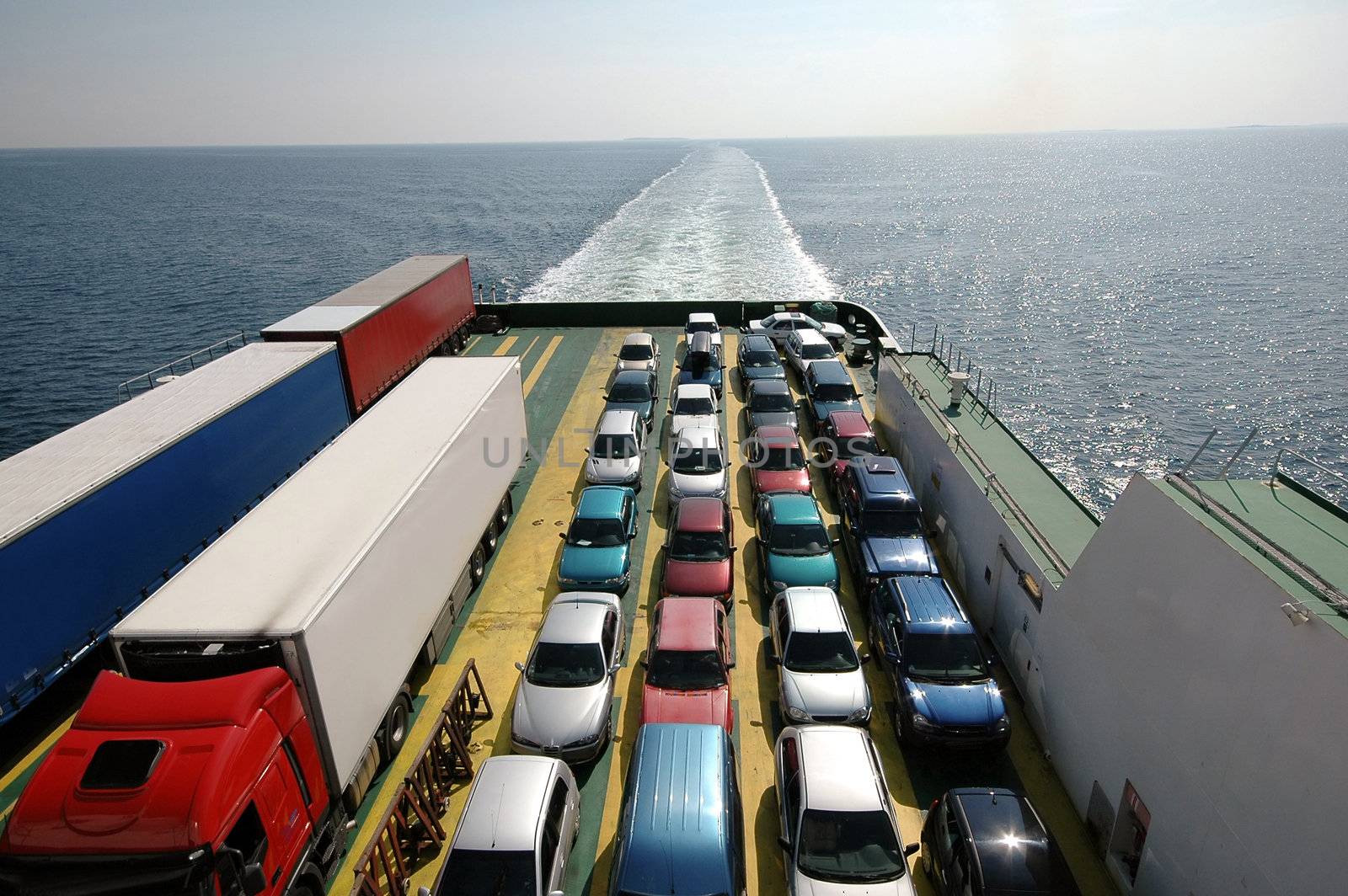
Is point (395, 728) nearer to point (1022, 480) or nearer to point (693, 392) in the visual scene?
point (1022, 480)

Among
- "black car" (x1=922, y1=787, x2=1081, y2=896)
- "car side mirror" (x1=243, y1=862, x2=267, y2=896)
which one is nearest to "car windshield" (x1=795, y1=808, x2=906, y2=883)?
"black car" (x1=922, y1=787, x2=1081, y2=896)

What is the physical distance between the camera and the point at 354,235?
8512cm

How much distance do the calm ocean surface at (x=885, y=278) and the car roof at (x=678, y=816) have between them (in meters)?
21.7

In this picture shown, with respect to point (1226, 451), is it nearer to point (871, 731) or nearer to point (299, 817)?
point (871, 731)

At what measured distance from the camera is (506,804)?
852 centimetres

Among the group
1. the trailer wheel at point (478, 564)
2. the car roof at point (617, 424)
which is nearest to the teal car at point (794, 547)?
the car roof at point (617, 424)

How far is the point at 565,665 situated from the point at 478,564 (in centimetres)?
426

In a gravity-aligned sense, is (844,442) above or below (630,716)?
above

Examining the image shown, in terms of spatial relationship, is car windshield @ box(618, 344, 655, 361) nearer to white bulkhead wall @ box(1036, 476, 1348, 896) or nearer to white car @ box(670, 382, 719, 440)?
white car @ box(670, 382, 719, 440)

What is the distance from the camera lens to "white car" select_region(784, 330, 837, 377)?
25.6 meters

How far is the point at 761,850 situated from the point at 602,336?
2359 cm

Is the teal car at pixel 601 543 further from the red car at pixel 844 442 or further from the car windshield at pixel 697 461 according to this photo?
the red car at pixel 844 442

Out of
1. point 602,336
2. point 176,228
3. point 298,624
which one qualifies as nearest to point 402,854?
point 298,624

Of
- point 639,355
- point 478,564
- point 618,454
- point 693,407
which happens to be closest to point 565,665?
point 478,564
